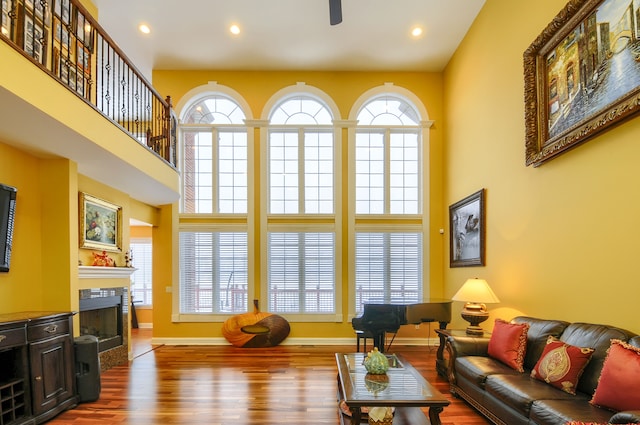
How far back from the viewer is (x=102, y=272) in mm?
5035

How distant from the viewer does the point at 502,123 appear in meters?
4.67

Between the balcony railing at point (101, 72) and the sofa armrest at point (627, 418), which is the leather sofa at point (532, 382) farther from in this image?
the balcony railing at point (101, 72)

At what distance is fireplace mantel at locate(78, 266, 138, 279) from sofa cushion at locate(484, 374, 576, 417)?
4653 millimetres

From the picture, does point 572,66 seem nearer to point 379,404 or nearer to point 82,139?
point 379,404

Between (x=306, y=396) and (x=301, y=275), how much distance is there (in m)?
2.89

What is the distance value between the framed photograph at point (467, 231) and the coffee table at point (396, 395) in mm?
2368

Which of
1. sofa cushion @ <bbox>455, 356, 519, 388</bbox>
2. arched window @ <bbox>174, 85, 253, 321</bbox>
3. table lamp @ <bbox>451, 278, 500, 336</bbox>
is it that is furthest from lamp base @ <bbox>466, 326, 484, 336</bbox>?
arched window @ <bbox>174, 85, 253, 321</bbox>

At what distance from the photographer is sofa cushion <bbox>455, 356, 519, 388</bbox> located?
3.38 m

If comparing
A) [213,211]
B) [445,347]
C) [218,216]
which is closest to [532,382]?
[445,347]

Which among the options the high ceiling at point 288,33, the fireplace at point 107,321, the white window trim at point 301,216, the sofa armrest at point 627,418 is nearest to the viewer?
A: the sofa armrest at point 627,418

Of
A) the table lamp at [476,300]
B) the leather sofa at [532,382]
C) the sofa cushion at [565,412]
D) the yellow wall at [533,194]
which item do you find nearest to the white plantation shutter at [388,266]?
the yellow wall at [533,194]

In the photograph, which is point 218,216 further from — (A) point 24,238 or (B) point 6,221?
(B) point 6,221

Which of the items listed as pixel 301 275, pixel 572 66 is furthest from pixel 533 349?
pixel 301 275

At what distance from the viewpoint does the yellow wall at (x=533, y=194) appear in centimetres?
284
